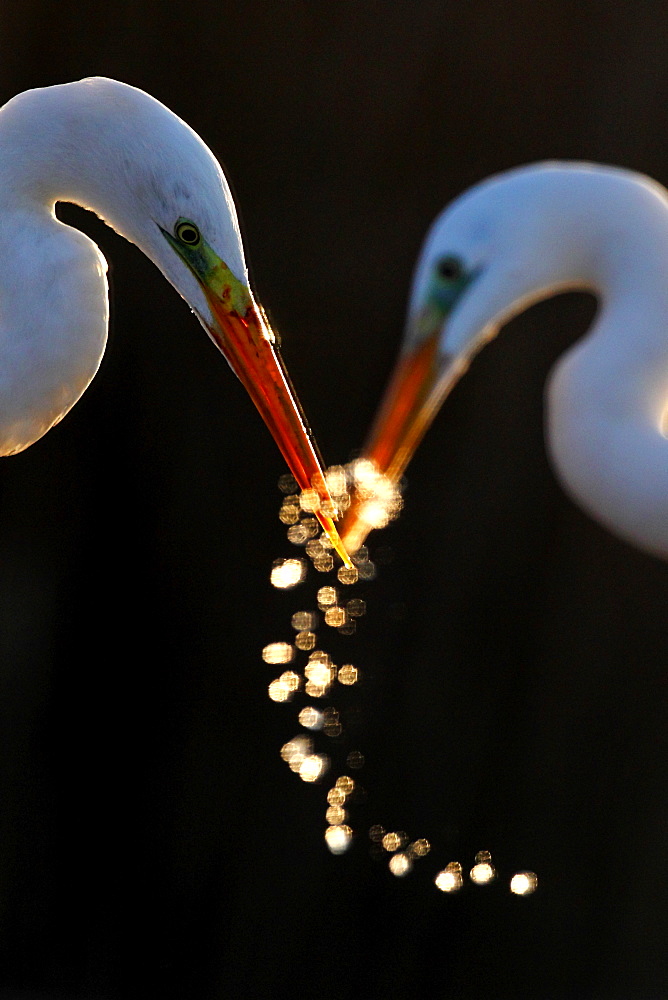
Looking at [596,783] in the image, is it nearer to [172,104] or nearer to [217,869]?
[217,869]

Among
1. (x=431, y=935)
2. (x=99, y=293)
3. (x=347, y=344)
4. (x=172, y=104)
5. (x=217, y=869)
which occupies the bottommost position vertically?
(x=431, y=935)

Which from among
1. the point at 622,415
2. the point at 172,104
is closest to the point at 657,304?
the point at 622,415

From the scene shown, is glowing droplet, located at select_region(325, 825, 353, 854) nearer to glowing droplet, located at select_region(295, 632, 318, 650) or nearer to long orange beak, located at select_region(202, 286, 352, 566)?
glowing droplet, located at select_region(295, 632, 318, 650)

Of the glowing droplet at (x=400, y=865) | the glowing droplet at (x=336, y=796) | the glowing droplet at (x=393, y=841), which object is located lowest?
the glowing droplet at (x=400, y=865)

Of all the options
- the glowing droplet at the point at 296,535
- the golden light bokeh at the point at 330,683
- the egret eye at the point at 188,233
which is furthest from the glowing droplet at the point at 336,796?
the egret eye at the point at 188,233

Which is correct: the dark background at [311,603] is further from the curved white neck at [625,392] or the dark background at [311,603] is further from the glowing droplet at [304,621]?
the curved white neck at [625,392]

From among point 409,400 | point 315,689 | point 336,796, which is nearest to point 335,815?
point 336,796
